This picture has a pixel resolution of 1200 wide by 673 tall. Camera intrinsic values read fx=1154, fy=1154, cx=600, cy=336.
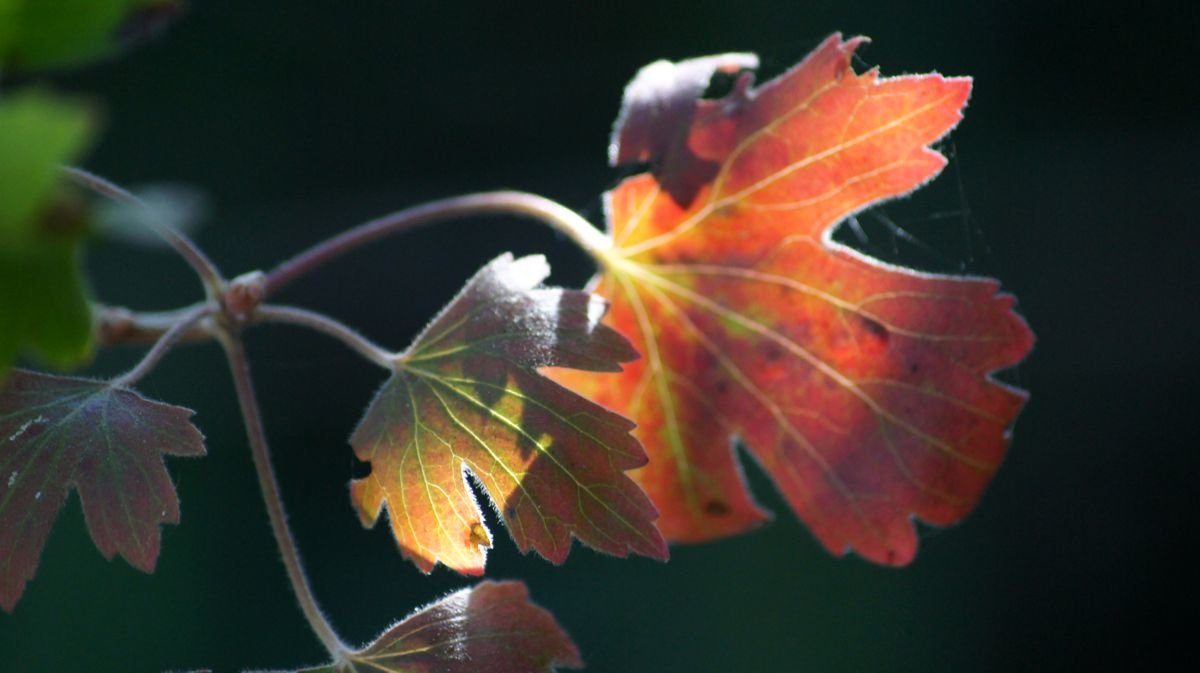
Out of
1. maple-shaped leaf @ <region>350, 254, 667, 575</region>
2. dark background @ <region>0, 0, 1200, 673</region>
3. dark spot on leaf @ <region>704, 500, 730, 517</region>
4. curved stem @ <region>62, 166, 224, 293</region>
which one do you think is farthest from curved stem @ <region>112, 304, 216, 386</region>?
dark background @ <region>0, 0, 1200, 673</region>

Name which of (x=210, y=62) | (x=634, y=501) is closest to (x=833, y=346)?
(x=634, y=501)

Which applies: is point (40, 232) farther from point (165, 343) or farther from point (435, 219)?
point (435, 219)

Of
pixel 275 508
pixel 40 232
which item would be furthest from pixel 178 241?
pixel 40 232

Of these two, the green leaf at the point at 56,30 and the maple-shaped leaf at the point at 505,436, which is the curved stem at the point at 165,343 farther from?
the green leaf at the point at 56,30

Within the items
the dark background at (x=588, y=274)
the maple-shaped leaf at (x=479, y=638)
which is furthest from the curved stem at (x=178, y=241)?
the dark background at (x=588, y=274)

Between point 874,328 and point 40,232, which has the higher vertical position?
point 40,232

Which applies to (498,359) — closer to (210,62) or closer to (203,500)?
(203,500)
